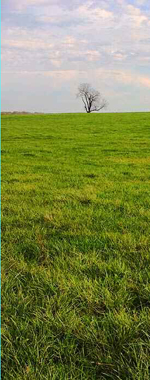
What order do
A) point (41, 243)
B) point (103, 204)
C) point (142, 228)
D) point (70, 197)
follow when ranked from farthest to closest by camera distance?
point (70, 197) < point (103, 204) < point (142, 228) < point (41, 243)

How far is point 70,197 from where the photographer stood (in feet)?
23.0

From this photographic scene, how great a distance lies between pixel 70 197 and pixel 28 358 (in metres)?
4.81

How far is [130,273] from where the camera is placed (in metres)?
3.45

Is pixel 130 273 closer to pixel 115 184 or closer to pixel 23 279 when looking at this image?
pixel 23 279

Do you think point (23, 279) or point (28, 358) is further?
point (23, 279)

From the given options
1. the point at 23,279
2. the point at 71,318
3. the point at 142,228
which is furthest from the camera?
the point at 142,228

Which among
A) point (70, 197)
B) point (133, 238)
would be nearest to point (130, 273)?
point (133, 238)

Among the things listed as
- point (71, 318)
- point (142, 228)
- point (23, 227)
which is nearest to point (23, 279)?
point (71, 318)

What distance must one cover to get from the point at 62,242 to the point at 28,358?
2.12 m

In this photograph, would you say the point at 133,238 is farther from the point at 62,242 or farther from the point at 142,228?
the point at 62,242

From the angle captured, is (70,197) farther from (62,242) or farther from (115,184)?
(62,242)

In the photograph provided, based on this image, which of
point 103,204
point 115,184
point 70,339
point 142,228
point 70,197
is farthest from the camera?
point 115,184

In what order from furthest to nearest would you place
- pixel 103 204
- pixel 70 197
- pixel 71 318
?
1. pixel 70 197
2. pixel 103 204
3. pixel 71 318

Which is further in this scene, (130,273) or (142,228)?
(142,228)
